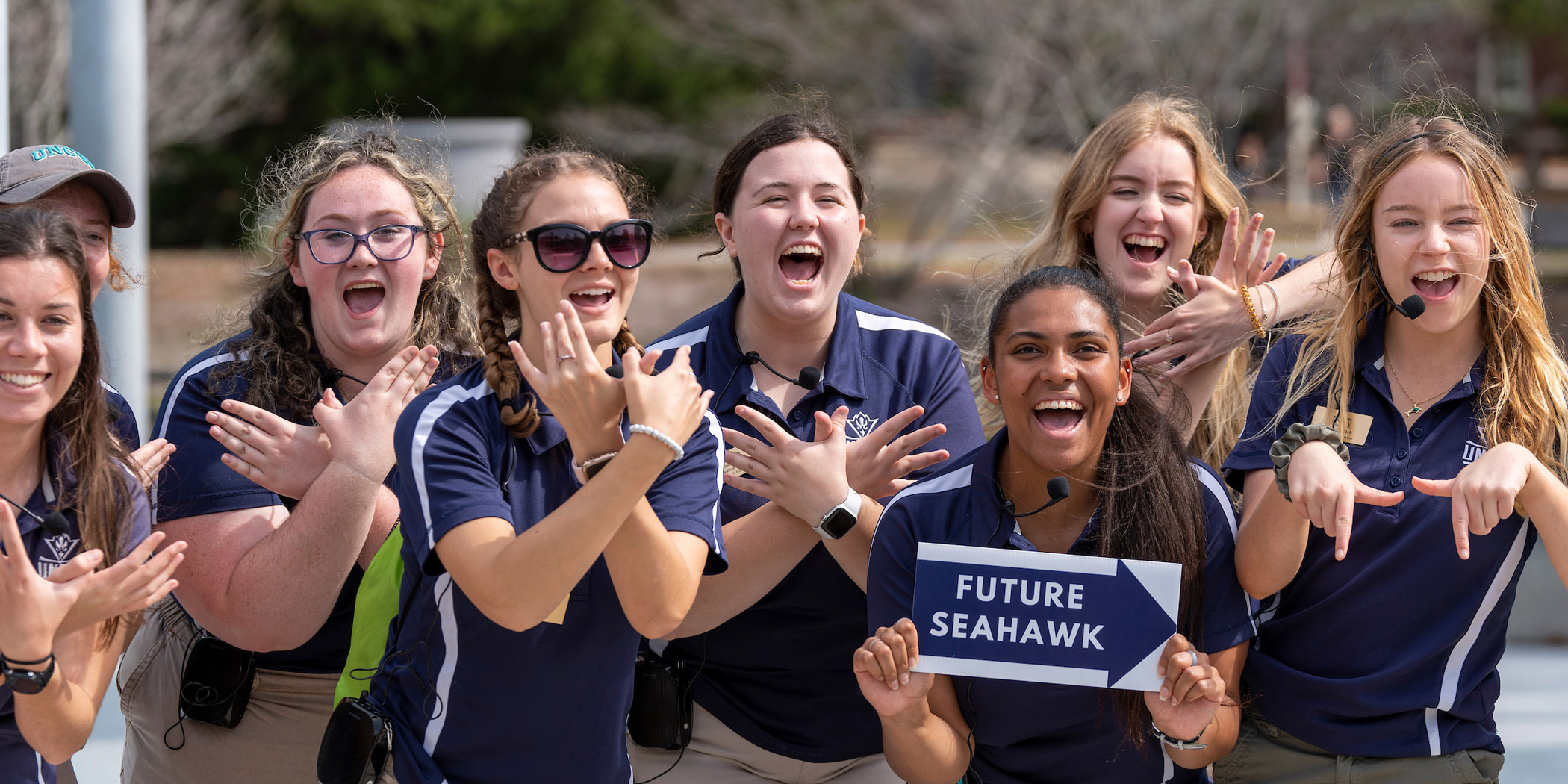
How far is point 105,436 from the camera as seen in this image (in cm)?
298

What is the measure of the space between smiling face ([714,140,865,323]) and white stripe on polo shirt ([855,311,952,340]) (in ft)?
0.35

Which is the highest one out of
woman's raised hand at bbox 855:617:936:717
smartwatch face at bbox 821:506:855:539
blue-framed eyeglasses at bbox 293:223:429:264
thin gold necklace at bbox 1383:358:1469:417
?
blue-framed eyeglasses at bbox 293:223:429:264

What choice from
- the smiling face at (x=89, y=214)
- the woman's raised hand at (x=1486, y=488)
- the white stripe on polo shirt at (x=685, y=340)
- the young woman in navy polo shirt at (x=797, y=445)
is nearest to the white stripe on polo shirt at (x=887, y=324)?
the young woman in navy polo shirt at (x=797, y=445)

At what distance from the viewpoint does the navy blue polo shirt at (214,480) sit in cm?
323

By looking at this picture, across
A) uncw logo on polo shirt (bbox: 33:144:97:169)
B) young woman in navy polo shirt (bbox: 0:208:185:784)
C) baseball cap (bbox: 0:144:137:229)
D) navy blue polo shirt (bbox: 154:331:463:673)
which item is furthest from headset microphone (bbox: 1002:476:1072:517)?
uncw logo on polo shirt (bbox: 33:144:97:169)

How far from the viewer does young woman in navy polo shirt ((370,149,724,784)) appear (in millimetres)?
2576

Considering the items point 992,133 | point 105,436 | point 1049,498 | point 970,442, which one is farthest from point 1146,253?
point 992,133

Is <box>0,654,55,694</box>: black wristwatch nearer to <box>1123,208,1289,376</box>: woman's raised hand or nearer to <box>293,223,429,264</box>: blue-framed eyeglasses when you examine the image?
<box>293,223,429,264</box>: blue-framed eyeglasses

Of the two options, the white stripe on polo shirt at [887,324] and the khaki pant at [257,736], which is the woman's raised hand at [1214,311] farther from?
the khaki pant at [257,736]

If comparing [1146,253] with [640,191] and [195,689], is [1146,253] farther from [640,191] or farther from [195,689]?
[195,689]

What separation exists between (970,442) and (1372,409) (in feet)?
3.09

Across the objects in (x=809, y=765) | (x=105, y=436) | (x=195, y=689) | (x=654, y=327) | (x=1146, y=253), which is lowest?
(x=809, y=765)

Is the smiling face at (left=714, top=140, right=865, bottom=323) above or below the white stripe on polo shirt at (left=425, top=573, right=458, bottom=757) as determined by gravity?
above

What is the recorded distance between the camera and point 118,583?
104 inches
